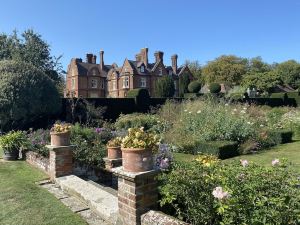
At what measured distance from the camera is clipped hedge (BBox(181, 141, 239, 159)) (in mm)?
8953

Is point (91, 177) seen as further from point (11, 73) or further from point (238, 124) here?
point (11, 73)

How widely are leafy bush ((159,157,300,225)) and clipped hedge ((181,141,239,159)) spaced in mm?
5330

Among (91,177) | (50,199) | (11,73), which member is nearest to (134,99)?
(11,73)

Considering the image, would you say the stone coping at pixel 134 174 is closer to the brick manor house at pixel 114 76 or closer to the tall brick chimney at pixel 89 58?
the brick manor house at pixel 114 76

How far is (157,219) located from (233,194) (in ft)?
3.16

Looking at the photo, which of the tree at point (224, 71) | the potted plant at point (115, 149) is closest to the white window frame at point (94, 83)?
the tree at point (224, 71)

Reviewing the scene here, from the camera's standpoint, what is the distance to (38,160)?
24.6ft

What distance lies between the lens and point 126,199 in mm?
3600

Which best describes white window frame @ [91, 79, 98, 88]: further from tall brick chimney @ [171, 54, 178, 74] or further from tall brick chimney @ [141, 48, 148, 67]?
tall brick chimney @ [171, 54, 178, 74]

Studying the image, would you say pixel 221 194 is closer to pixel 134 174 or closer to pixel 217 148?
pixel 134 174

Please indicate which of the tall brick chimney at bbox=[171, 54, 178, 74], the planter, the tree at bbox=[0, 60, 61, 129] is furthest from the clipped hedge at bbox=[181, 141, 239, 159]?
the tall brick chimney at bbox=[171, 54, 178, 74]

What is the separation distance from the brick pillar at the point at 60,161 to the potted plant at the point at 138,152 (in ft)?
9.64

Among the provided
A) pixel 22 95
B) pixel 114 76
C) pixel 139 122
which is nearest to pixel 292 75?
pixel 114 76

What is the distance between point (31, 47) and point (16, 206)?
24627 mm
